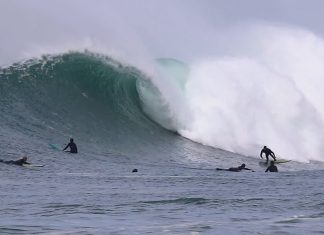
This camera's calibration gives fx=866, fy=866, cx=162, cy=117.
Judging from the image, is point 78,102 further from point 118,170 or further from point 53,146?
point 118,170

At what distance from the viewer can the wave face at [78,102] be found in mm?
27609

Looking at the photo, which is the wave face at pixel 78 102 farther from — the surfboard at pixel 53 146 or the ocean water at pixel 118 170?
the surfboard at pixel 53 146

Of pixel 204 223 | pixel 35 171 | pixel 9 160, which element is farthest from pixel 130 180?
pixel 204 223

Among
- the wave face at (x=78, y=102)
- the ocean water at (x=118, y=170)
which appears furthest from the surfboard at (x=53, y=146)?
the wave face at (x=78, y=102)

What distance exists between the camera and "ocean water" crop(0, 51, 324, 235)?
12.1 m

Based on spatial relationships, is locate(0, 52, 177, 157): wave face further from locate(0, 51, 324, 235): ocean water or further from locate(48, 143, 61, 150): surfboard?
locate(48, 143, 61, 150): surfboard

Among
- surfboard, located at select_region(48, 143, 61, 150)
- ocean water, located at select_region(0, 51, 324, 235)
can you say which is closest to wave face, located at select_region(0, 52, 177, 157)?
ocean water, located at select_region(0, 51, 324, 235)

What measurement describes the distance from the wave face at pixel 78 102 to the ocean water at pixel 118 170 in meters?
0.05

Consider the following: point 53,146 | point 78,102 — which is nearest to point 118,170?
point 53,146

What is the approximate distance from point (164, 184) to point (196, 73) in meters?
23.5

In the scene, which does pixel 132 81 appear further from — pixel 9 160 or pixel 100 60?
pixel 9 160

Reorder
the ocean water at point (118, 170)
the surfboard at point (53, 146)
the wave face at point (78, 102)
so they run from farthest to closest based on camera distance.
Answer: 1. the wave face at point (78, 102)
2. the surfboard at point (53, 146)
3. the ocean water at point (118, 170)

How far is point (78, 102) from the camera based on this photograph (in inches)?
1204

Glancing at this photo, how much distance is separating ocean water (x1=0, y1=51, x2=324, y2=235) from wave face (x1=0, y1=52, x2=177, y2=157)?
0.05 meters
